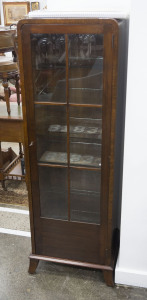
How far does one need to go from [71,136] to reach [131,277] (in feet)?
3.30

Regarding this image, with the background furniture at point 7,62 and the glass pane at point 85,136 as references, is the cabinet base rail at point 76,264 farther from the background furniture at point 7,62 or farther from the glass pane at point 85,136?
the background furniture at point 7,62

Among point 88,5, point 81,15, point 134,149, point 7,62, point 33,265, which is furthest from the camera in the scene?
point 7,62

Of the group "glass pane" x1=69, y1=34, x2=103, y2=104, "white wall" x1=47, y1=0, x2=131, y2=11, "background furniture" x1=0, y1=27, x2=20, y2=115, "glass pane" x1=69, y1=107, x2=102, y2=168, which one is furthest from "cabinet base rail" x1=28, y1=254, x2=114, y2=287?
"white wall" x1=47, y1=0, x2=131, y2=11

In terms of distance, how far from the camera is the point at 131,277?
84.4 inches

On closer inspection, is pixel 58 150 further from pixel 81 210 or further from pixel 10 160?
pixel 10 160

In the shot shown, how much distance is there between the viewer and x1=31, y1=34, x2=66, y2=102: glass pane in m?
1.73

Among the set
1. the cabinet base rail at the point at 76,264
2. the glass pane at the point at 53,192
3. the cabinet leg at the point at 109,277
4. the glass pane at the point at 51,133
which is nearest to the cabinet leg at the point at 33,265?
the cabinet base rail at the point at 76,264

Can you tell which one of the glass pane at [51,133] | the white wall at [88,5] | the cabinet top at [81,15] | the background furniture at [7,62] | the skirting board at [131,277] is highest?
the white wall at [88,5]

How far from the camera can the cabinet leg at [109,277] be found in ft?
6.91

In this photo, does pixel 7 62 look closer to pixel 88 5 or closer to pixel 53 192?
pixel 88 5

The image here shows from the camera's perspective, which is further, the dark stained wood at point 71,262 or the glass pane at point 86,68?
the dark stained wood at point 71,262

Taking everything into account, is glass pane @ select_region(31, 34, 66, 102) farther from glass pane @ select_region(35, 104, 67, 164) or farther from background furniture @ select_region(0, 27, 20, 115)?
background furniture @ select_region(0, 27, 20, 115)

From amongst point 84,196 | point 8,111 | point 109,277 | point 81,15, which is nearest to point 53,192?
point 84,196

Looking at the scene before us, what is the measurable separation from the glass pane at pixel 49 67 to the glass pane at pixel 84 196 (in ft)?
1.57
